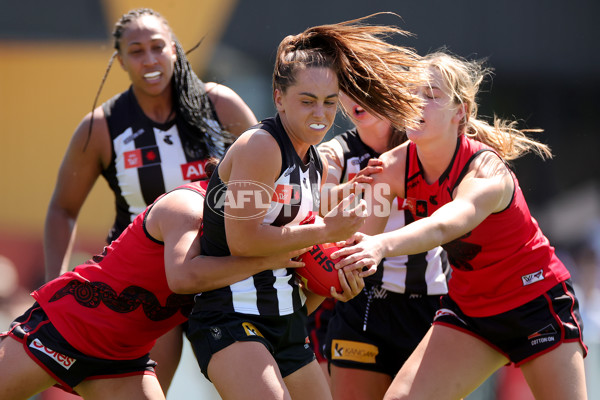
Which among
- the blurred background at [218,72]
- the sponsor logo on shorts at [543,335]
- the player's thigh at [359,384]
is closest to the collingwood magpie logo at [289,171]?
the sponsor logo on shorts at [543,335]

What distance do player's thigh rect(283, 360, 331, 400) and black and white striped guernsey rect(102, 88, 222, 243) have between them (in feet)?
4.73

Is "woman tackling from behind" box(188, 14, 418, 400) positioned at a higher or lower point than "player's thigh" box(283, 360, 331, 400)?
higher

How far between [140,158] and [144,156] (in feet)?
0.08

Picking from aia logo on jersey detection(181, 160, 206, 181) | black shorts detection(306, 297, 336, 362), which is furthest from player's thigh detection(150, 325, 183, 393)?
black shorts detection(306, 297, 336, 362)

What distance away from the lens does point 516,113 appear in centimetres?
754

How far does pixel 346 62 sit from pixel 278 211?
2.13 ft

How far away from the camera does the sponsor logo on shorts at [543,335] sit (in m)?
3.33

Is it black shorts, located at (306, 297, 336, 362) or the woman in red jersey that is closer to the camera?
the woman in red jersey

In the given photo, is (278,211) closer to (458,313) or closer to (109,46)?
(458,313)

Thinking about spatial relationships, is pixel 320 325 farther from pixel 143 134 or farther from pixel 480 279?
pixel 143 134

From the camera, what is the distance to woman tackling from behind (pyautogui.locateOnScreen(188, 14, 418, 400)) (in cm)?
282

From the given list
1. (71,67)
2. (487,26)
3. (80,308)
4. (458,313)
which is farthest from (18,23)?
(458,313)

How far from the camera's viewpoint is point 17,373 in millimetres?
3029

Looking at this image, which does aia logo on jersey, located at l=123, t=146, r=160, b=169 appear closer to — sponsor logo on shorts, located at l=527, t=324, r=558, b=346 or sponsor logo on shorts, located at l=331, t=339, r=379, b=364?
sponsor logo on shorts, located at l=331, t=339, r=379, b=364
